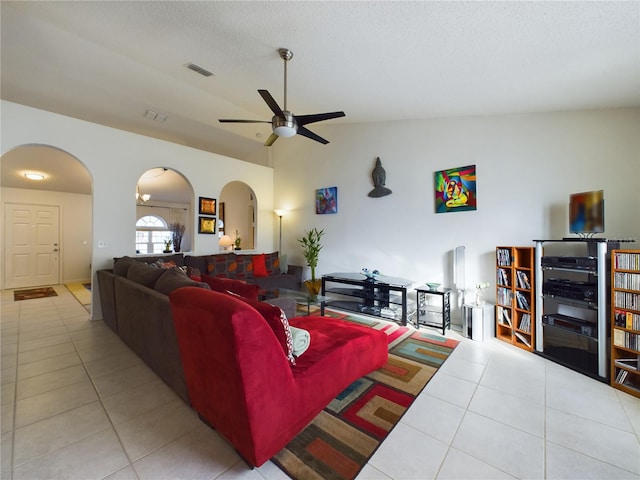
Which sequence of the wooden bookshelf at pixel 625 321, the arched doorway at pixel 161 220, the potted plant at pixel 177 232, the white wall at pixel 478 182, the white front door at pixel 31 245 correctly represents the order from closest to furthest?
the wooden bookshelf at pixel 625 321 → the white wall at pixel 478 182 → the white front door at pixel 31 245 → the arched doorway at pixel 161 220 → the potted plant at pixel 177 232

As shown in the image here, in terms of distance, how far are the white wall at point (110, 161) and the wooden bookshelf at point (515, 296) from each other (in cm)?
465

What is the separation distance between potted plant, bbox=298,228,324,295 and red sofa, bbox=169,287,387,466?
9.79ft

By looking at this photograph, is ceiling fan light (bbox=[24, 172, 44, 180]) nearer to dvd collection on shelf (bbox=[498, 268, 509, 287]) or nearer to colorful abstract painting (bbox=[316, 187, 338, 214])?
colorful abstract painting (bbox=[316, 187, 338, 214])

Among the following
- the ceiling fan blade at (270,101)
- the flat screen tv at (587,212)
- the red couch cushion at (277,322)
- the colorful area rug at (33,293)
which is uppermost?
the ceiling fan blade at (270,101)

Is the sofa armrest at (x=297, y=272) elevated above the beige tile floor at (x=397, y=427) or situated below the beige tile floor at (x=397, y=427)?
above

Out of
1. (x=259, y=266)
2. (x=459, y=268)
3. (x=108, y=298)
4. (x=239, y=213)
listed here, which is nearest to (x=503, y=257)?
(x=459, y=268)

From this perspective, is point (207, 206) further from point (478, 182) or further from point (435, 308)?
point (478, 182)

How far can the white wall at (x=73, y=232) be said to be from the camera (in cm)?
661

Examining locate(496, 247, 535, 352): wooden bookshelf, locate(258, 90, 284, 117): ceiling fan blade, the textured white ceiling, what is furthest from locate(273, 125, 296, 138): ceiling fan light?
locate(496, 247, 535, 352): wooden bookshelf

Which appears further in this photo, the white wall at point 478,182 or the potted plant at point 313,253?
the potted plant at point 313,253

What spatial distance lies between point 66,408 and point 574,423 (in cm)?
340

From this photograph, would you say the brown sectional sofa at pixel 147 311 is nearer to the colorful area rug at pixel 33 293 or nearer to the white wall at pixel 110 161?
the white wall at pixel 110 161

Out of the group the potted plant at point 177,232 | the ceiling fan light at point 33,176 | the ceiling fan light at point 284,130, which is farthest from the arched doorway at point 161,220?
the ceiling fan light at point 284,130

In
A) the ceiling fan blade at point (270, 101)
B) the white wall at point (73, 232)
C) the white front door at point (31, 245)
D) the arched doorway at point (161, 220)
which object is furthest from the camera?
the arched doorway at point (161, 220)
